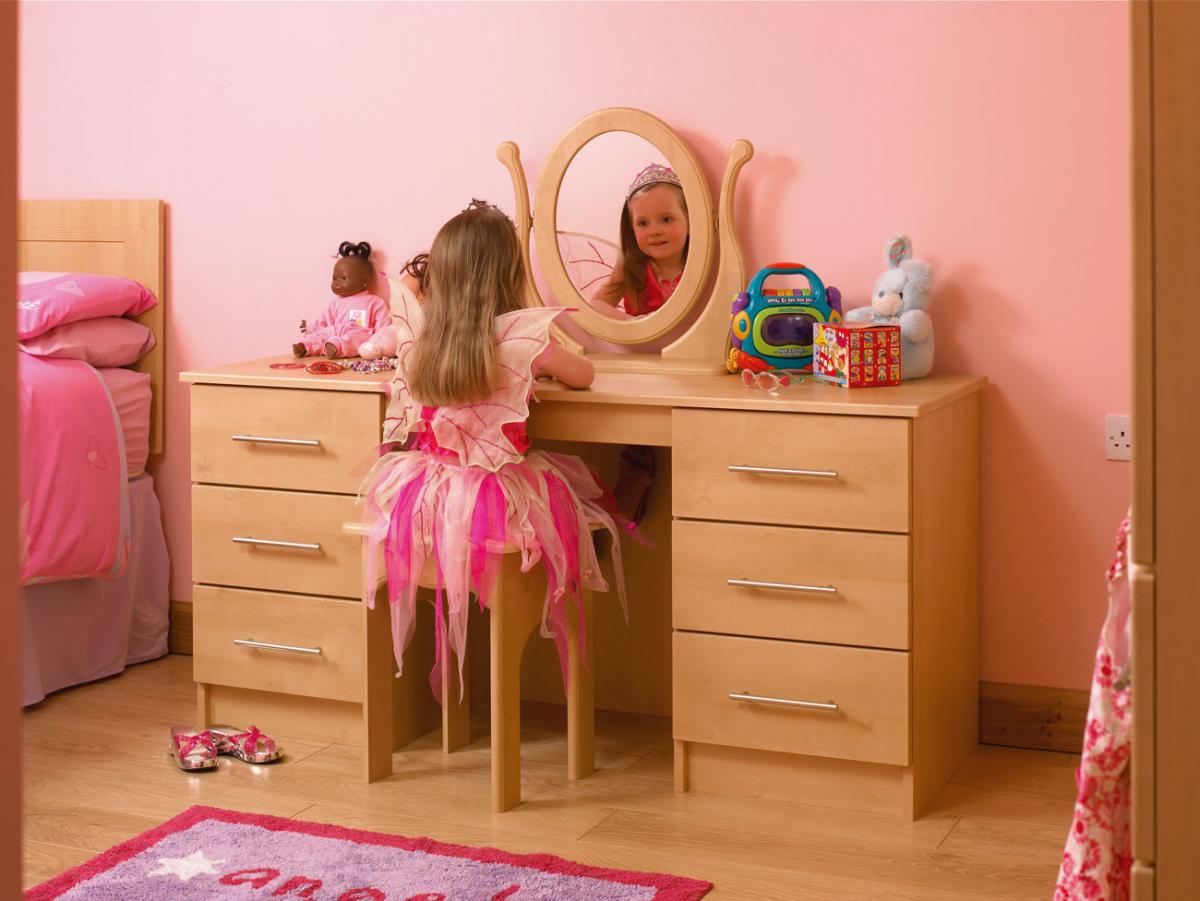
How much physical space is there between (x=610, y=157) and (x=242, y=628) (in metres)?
1.26

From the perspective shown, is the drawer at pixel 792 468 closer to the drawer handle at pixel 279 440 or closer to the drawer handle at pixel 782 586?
the drawer handle at pixel 782 586

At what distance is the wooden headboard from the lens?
142 inches

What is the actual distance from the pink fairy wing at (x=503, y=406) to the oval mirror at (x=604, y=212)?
0.53m

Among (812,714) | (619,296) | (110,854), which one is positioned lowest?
(110,854)

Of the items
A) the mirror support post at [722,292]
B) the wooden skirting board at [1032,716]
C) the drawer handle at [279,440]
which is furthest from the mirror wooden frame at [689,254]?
the wooden skirting board at [1032,716]

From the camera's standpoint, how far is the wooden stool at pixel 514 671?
8.46 ft

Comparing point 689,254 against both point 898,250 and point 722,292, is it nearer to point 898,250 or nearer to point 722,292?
point 722,292

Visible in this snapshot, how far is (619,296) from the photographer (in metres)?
3.12

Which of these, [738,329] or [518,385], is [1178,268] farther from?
[738,329]

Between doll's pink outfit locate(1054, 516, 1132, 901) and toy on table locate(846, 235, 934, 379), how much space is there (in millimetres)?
1327

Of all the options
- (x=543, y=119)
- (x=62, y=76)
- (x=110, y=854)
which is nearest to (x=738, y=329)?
(x=543, y=119)

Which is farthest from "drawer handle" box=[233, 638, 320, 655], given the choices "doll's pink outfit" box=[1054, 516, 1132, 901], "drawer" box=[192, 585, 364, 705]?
"doll's pink outfit" box=[1054, 516, 1132, 901]

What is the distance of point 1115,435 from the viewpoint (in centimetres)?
282

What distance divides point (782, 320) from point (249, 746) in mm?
1363
